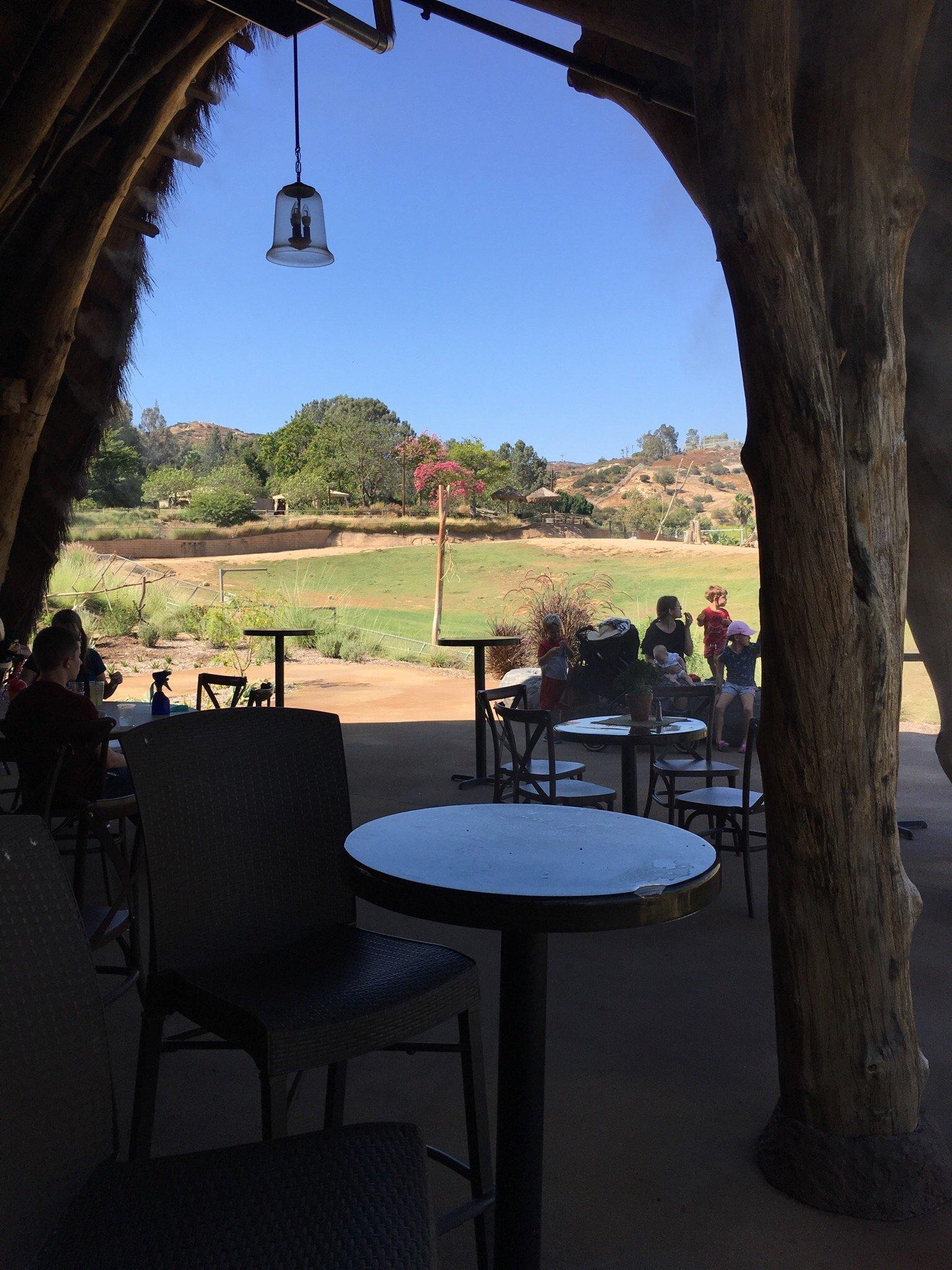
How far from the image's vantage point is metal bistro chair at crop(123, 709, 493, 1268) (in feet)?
5.24

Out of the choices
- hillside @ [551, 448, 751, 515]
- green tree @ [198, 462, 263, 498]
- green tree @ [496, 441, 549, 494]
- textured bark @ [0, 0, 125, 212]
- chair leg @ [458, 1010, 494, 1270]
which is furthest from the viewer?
green tree @ [496, 441, 549, 494]

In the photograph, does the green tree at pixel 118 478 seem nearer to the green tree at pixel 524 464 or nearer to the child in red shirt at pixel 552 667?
the green tree at pixel 524 464

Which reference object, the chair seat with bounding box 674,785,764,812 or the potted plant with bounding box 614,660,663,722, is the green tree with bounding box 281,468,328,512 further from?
the chair seat with bounding box 674,785,764,812

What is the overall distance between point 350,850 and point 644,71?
224cm

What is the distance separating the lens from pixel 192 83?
17.2ft

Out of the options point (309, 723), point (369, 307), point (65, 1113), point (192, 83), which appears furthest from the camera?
point (369, 307)

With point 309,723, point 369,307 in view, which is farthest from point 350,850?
point 369,307

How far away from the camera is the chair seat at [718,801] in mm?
3916

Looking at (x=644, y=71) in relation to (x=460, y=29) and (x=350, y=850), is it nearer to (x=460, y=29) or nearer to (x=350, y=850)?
(x=460, y=29)

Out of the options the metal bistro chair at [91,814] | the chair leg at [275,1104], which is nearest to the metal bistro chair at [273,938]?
the chair leg at [275,1104]

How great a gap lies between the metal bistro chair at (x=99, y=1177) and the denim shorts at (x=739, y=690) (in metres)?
6.92

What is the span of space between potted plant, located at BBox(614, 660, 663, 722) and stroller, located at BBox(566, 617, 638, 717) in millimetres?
2873

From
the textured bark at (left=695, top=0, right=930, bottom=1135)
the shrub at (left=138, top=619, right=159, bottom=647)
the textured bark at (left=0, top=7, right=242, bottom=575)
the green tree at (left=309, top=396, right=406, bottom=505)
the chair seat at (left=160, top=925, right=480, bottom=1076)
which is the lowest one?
the shrub at (left=138, top=619, right=159, bottom=647)

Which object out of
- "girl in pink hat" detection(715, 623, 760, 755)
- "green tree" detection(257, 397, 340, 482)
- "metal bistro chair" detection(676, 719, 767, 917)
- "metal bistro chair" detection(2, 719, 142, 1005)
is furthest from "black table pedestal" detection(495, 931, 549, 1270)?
"green tree" detection(257, 397, 340, 482)
